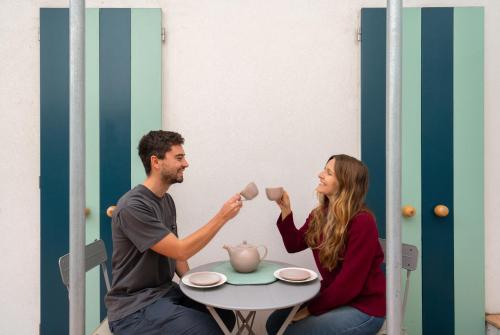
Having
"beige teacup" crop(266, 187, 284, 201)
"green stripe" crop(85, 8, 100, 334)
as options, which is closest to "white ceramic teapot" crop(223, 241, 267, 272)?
"beige teacup" crop(266, 187, 284, 201)

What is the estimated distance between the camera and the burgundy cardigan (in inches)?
55.2

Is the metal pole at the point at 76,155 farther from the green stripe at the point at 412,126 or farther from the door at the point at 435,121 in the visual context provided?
the green stripe at the point at 412,126

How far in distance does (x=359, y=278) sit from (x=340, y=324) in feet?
0.66

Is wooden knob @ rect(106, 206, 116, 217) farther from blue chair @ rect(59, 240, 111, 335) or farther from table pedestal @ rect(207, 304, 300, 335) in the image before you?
table pedestal @ rect(207, 304, 300, 335)

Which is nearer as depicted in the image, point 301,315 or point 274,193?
point 301,315

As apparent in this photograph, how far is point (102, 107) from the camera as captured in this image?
2018 mm

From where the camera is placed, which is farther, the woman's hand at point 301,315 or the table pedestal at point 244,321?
the woman's hand at point 301,315

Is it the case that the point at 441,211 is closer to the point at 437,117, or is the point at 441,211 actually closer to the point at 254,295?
the point at 437,117

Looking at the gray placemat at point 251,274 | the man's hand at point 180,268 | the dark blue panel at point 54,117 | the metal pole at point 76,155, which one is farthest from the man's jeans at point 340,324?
the dark blue panel at point 54,117

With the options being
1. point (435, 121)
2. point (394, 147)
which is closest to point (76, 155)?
point (394, 147)

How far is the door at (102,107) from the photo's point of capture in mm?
2010

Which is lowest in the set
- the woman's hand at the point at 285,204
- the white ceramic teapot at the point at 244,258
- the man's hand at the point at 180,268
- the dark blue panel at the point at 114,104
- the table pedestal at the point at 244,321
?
the table pedestal at the point at 244,321
